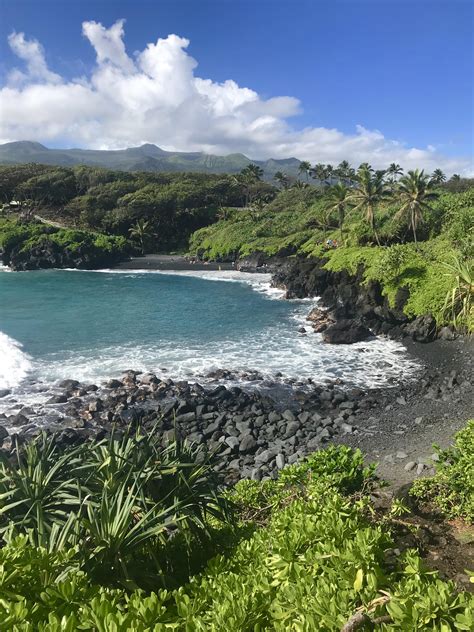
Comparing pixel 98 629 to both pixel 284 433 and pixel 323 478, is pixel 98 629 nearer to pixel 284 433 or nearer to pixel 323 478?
pixel 323 478

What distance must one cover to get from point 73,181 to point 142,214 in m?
23.9

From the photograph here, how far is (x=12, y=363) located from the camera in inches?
977

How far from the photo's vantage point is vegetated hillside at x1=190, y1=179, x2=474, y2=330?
28.9 metres

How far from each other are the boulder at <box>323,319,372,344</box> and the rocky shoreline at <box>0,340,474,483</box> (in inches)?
251

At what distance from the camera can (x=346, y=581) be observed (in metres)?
3.42

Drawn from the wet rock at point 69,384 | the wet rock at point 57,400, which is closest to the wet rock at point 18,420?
the wet rock at point 57,400

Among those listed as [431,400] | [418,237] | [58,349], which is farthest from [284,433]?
[418,237]

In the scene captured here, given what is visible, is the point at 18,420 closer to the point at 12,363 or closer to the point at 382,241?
the point at 12,363

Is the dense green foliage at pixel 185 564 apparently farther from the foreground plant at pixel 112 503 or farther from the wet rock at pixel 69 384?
the wet rock at pixel 69 384

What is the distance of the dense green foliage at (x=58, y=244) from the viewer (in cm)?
7181

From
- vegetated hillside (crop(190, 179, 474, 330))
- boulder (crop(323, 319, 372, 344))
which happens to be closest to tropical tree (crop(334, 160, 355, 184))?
vegetated hillside (crop(190, 179, 474, 330))

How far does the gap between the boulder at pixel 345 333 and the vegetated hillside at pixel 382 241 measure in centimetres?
387

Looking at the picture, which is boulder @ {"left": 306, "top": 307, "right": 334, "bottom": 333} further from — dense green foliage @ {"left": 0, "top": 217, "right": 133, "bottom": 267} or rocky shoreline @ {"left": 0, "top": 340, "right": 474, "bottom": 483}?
dense green foliage @ {"left": 0, "top": 217, "right": 133, "bottom": 267}

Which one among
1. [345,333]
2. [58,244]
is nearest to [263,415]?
[345,333]
